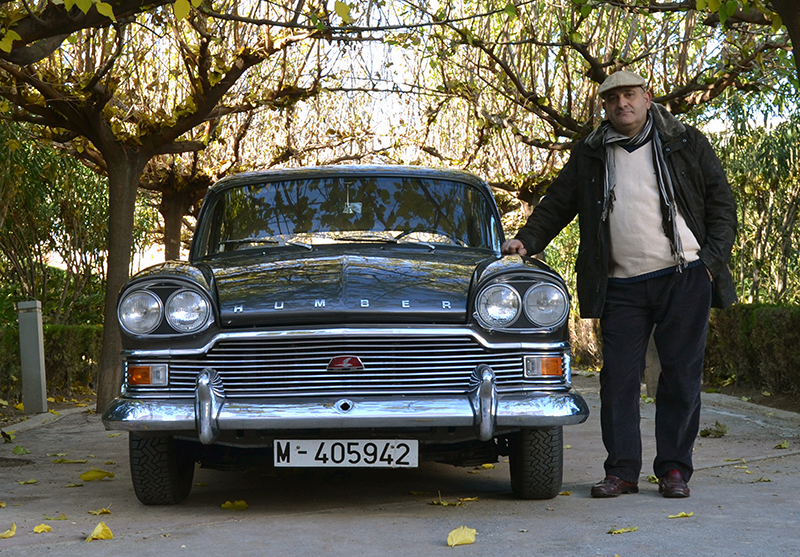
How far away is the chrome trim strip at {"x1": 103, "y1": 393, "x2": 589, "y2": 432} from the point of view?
3879 mm

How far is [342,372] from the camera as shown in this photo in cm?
400

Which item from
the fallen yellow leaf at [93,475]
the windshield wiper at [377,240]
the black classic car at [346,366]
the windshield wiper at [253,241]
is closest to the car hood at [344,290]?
the black classic car at [346,366]

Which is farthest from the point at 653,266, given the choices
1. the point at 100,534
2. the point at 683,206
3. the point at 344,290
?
the point at 100,534

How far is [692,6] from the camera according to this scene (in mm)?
7602

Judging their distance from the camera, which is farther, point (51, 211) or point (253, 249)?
point (51, 211)

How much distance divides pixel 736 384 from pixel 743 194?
4661mm

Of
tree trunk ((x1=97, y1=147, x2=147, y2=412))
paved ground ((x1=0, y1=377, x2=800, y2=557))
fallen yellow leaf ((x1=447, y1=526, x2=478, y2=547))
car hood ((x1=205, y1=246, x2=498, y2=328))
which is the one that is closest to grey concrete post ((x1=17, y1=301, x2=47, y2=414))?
tree trunk ((x1=97, y1=147, x2=147, y2=412))

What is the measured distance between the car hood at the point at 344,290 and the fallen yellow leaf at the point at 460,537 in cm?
89

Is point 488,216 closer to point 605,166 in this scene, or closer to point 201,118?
point 605,166

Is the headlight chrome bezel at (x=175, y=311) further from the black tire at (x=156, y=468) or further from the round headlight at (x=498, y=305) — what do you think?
the round headlight at (x=498, y=305)

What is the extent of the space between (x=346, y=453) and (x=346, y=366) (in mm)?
361

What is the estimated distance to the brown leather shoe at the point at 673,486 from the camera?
4.51 metres

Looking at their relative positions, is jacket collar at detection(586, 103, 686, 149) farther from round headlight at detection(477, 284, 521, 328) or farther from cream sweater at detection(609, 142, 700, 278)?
round headlight at detection(477, 284, 521, 328)

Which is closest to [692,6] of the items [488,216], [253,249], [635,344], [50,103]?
[488,216]
